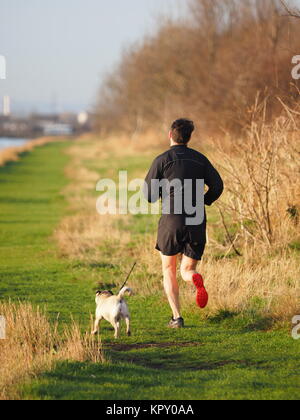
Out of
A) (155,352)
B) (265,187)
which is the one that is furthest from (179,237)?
(265,187)

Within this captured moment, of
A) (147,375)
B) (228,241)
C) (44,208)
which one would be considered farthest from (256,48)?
(147,375)

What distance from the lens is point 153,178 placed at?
24.2 ft

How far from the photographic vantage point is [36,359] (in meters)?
6.29

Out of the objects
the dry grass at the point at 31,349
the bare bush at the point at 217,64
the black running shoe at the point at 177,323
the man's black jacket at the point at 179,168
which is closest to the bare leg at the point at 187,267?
the black running shoe at the point at 177,323

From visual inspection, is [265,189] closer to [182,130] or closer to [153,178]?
[182,130]

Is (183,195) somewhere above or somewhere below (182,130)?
below

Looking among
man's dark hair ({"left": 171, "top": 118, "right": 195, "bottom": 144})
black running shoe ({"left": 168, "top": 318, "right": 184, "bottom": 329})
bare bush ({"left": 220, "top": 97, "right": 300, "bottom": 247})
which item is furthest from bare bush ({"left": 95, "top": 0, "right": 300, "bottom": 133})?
black running shoe ({"left": 168, "top": 318, "right": 184, "bottom": 329})

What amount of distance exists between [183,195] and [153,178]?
0.33m

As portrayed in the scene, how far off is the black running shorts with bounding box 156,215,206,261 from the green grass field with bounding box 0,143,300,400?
817 mm

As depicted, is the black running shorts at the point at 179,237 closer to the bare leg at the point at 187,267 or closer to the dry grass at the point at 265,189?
the bare leg at the point at 187,267

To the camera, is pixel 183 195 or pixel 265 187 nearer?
pixel 183 195

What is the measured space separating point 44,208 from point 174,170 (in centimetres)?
1469

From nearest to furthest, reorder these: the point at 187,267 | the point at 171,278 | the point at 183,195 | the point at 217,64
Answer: the point at 183,195 → the point at 187,267 → the point at 171,278 → the point at 217,64

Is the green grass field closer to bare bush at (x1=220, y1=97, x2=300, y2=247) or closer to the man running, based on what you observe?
the man running
